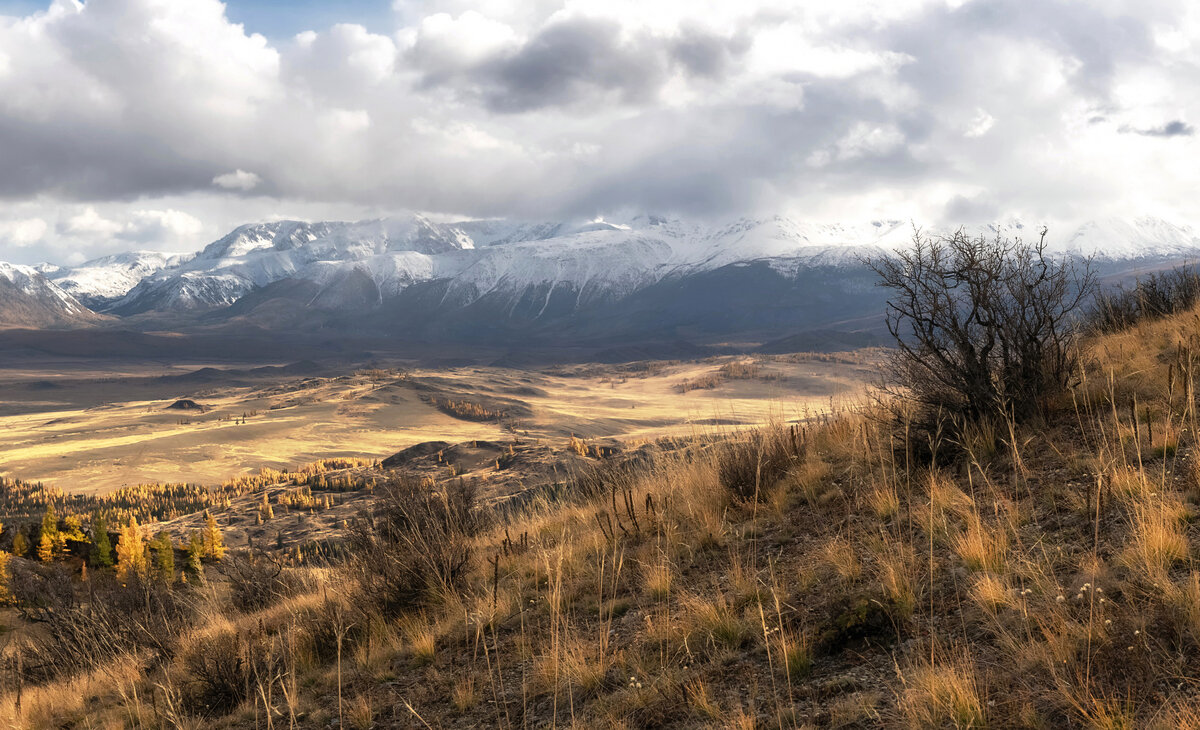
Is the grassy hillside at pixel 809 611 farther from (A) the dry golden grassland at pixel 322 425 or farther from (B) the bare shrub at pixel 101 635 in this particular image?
(A) the dry golden grassland at pixel 322 425

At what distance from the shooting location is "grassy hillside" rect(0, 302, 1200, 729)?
2973 mm

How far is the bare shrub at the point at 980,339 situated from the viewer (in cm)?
640

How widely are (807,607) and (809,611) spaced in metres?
0.07

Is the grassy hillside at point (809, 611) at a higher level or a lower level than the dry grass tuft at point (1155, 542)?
lower

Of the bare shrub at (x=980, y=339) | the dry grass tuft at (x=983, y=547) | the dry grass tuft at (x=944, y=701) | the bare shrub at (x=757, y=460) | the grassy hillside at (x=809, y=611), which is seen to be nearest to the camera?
the dry grass tuft at (x=944, y=701)

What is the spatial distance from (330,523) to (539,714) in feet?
207

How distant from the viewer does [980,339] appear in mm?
6973

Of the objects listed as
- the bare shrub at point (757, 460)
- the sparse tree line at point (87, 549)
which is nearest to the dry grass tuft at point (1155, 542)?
the bare shrub at point (757, 460)

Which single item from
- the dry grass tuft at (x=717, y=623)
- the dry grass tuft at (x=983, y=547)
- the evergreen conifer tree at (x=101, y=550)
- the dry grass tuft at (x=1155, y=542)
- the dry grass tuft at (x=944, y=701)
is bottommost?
the evergreen conifer tree at (x=101, y=550)

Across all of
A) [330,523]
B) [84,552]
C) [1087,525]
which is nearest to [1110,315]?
[1087,525]

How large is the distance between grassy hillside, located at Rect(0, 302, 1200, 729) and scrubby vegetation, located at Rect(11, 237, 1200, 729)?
0.02 m

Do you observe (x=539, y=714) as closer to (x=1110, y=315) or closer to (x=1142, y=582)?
(x=1142, y=582)

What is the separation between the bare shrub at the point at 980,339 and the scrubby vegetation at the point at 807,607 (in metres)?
0.17

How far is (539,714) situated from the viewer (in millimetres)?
3883
